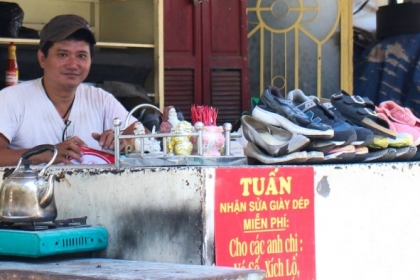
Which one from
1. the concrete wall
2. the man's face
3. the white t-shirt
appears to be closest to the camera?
the concrete wall

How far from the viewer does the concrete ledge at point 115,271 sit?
1.94m

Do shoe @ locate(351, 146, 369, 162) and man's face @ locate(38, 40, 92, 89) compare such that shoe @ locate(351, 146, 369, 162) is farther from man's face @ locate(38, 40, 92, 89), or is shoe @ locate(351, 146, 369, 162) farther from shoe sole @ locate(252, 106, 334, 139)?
man's face @ locate(38, 40, 92, 89)

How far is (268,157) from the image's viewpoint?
243cm

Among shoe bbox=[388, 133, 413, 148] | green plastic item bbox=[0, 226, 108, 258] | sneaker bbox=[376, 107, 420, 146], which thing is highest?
sneaker bbox=[376, 107, 420, 146]

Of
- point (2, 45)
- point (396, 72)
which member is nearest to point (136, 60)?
point (2, 45)

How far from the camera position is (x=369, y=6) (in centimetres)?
602

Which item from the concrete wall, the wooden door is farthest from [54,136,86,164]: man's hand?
the wooden door

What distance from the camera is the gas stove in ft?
7.06

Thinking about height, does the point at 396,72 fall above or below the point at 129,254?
above

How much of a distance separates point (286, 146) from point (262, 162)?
9 cm

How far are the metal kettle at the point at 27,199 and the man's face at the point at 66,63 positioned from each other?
1.23 metres

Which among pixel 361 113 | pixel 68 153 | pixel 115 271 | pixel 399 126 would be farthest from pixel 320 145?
pixel 68 153

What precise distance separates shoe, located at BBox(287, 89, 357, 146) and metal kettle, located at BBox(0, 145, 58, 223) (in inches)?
30.9

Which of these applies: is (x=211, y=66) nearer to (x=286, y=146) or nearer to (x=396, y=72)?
(x=396, y=72)
